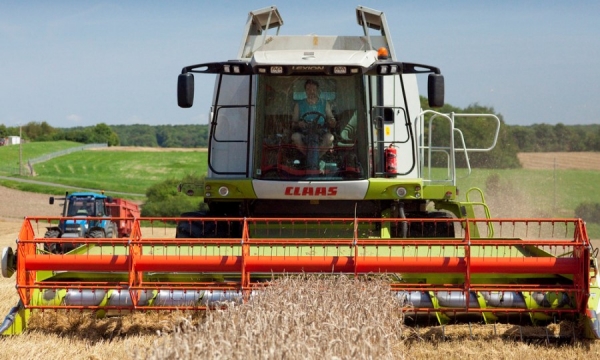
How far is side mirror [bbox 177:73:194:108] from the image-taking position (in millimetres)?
7754


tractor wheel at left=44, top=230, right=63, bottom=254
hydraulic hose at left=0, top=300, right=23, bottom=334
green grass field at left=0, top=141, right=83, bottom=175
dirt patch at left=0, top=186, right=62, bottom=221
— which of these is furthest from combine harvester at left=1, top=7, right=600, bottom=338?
green grass field at left=0, top=141, right=83, bottom=175

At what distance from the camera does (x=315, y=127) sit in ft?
26.3

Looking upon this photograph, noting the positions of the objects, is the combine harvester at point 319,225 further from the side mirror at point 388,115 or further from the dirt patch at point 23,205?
the dirt patch at point 23,205

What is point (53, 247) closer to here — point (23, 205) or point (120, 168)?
point (23, 205)

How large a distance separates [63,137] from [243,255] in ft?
288

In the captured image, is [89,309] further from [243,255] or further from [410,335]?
[410,335]

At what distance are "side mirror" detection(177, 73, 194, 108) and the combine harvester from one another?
12 mm

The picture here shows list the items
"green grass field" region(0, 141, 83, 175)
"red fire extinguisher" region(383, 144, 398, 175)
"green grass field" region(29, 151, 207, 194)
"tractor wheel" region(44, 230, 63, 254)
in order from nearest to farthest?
"tractor wheel" region(44, 230, 63, 254) → "red fire extinguisher" region(383, 144, 398, 175) → "green grass field" region(29, 151, 207, 194) → "green grass field" region(0, 141, 83, 175)

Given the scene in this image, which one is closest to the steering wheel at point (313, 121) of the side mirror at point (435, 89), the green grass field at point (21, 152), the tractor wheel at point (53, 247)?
the side mirror at point (435, 89)

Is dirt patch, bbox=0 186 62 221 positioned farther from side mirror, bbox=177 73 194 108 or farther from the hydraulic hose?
the hydraulic hose

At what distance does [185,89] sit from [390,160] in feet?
6.33

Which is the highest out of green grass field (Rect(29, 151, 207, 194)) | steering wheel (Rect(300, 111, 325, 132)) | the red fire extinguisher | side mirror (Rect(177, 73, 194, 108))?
side mirror (Rect(177, 73, 194, 108))

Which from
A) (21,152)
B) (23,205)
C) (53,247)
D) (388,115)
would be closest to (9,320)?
(53,247)

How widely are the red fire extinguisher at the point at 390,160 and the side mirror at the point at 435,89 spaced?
686mm
